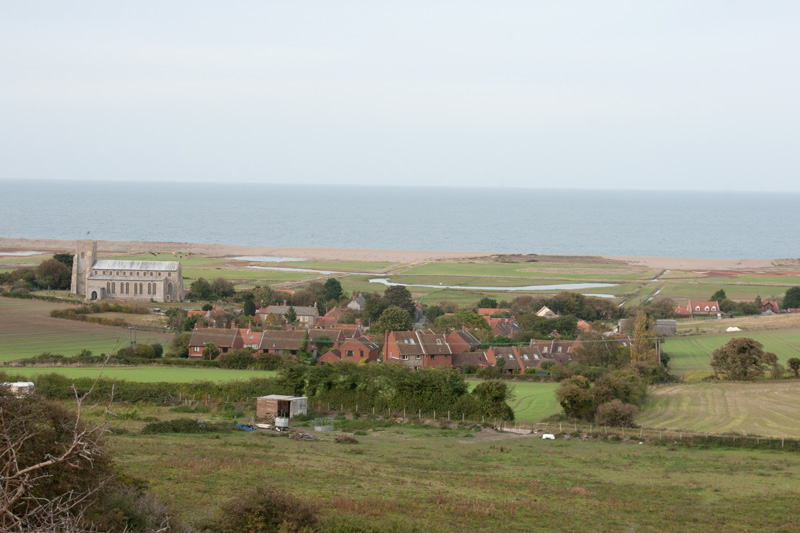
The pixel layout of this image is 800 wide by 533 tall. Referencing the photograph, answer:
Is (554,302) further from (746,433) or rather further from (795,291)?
(746,433)

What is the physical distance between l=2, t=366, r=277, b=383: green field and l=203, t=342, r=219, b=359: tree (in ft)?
10.2

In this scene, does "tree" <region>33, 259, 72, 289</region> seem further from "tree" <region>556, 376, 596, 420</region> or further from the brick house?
"tree" <region>556, 376, 596, 420</region>

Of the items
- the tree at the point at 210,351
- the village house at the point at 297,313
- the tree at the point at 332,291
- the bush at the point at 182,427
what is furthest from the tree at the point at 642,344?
the tree at the point at 332,291

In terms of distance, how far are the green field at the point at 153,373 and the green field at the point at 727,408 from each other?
1878 centimetres

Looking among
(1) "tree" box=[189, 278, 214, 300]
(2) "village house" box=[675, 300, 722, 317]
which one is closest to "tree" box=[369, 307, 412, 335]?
(1) "tree" box=[189, 278, 214, 300]

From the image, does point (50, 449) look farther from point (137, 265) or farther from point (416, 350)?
point (137, 265)

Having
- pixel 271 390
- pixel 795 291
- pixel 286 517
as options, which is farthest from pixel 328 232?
pixel 286 517

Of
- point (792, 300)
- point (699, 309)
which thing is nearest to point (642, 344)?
point (699, 309)

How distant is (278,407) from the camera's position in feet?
97.2

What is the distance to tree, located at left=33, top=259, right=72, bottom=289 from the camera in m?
71.6

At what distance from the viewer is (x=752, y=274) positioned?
3863 inches

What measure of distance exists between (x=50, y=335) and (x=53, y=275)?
27.5 meters

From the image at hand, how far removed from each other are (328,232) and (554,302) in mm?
108187

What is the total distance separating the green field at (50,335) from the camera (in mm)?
42781
